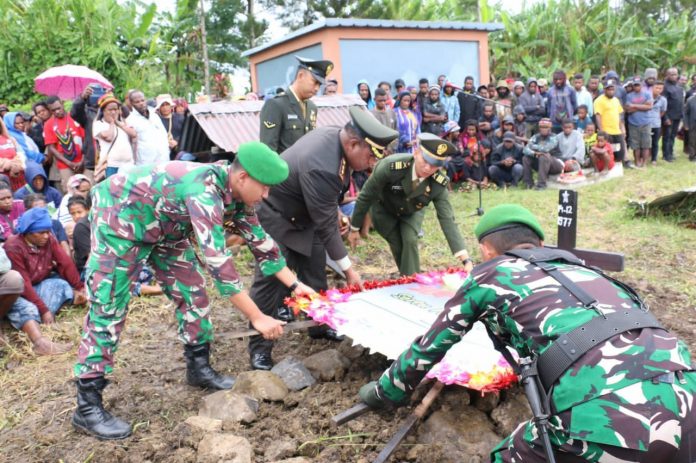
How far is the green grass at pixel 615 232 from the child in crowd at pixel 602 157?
31cm

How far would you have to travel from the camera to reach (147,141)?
20.4ft

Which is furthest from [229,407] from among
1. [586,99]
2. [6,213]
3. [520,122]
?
[586,99]

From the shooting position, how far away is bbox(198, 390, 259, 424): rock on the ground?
9.73 ft

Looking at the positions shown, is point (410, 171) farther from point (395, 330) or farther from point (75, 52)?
point (75, 52)

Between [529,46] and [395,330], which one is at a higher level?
[529,46]

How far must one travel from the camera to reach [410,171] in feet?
13.6

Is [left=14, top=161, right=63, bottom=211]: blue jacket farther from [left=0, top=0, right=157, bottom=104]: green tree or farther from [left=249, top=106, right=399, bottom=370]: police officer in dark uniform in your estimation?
[left=0, top=0, right=157, bottom=104]: green tree

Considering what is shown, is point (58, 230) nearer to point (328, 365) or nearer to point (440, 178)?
point (328, 365)

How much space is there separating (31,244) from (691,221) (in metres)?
6.99

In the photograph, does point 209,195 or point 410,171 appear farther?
point 410,171

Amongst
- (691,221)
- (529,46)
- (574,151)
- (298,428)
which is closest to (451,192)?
(574,151)

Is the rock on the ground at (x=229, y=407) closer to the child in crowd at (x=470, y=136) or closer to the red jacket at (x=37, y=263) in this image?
the red jacket at (x=37, y=263)

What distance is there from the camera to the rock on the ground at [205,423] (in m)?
2.85

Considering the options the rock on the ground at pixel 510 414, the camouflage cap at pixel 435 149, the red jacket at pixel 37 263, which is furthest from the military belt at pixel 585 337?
the red jacket at pixel 37 263
